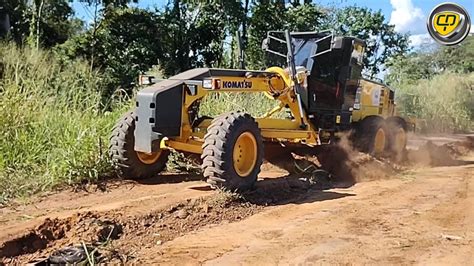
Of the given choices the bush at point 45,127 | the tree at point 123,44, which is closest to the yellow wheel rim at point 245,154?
the bush at point 45,127

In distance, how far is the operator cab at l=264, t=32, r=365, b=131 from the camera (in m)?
8.74

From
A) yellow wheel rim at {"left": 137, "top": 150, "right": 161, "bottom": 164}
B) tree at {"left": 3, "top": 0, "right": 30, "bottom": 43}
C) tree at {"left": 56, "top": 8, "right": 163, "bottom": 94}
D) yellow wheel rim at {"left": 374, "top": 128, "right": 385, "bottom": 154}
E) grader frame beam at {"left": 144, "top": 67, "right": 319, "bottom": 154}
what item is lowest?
yellow wheel rim at {"left": 137, "top": 150, "right": 161, "bottom": 164}

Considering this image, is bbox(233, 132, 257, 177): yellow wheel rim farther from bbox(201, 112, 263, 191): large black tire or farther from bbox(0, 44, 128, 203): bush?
bbox(0, 44, 128, 203): bush

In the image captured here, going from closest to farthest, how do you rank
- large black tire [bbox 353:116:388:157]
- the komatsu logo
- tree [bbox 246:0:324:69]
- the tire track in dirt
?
1. the tire track in dirt
2. the komatsu logo
3. large black tire [bbox 353:116:388:157]
4. tree [bbox 246:0:324:69]

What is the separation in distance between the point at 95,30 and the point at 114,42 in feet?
2.30

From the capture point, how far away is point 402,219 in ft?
19.6

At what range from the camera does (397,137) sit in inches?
411

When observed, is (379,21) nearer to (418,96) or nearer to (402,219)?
(418,96)

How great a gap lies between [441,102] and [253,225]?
14.5 m

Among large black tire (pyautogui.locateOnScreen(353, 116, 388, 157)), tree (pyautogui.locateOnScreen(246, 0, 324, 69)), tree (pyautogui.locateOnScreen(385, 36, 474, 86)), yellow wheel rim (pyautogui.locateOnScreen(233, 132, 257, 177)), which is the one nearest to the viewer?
yellow wheel rim (pyautogui.locateOnScreen(233, 132, 257, 177))

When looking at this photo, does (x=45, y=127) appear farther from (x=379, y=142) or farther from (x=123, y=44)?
(x=123, y=44)

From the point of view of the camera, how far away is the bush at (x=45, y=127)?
285 inches

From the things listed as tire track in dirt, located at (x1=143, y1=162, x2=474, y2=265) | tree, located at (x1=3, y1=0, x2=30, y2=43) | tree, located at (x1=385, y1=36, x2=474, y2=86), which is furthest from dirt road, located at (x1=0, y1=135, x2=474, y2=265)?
tree, located at (x1=3, y1=0, x2=30, y2=43)

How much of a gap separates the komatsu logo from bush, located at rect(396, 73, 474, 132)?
10.2m
